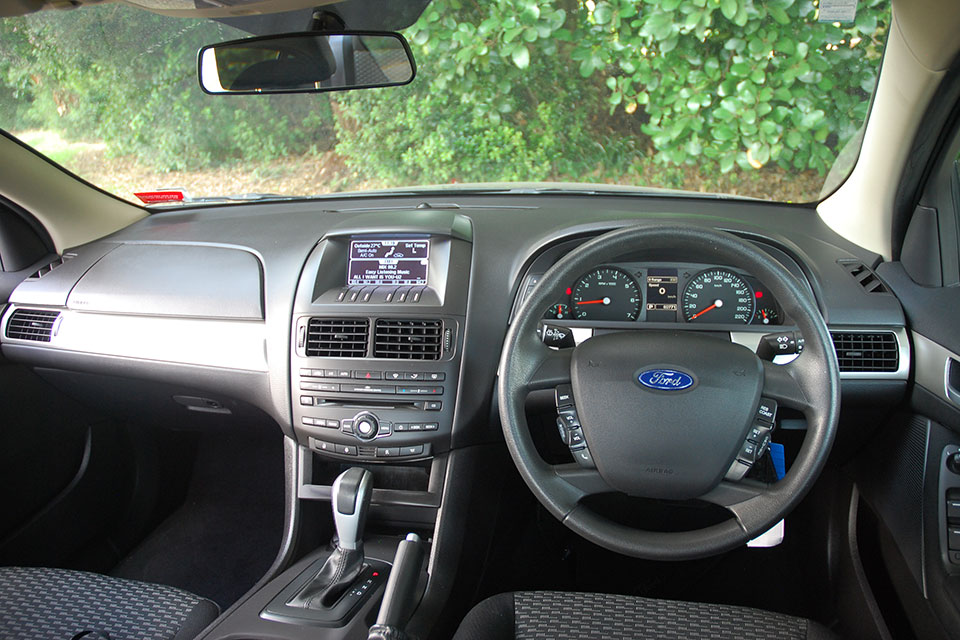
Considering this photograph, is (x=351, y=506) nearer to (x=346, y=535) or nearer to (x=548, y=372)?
(x=346, y=535)

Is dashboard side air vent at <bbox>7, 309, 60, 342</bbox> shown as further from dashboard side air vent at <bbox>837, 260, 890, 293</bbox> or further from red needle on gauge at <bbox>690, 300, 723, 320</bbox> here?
dashboard side air vent at <bbox>837, 260, 890, 293</bbox>

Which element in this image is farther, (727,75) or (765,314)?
(727,75)

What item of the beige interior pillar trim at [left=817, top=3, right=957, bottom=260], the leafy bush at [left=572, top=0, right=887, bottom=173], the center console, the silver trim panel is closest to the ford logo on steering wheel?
the center console

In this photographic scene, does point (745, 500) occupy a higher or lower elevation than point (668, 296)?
lower

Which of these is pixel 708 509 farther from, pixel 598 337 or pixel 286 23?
pixel 286 23

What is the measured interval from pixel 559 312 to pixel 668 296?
0.30 meters

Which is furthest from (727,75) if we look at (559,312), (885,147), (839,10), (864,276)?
(559,312)

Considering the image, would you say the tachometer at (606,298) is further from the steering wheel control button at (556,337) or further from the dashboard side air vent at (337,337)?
the dashboard side air vent at (337,337)

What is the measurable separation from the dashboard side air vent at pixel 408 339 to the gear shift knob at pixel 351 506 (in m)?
0.35

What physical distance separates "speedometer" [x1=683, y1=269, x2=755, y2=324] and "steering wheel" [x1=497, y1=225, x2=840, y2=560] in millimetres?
387

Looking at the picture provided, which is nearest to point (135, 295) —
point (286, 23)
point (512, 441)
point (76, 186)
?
point (76, 186)

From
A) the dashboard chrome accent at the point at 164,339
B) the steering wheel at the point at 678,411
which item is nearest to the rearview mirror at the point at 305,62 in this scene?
the dashboard chrome accent at the point at 164,339

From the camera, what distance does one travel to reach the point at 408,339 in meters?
2.04

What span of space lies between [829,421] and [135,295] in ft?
6.84
